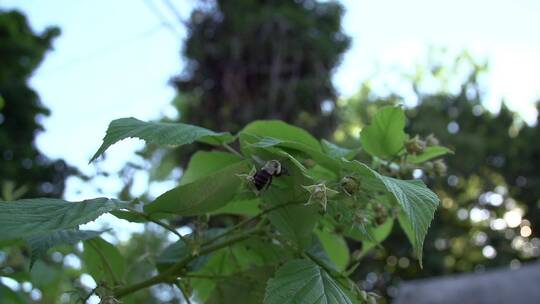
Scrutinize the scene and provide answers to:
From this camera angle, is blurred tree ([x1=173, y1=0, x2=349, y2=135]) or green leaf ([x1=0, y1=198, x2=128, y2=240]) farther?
blurred tree ([x1=173, y1=0, x2=349, y2=135])

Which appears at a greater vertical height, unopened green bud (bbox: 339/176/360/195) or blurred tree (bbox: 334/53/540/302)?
unopened green bud (bbox: 339/176/360/195)

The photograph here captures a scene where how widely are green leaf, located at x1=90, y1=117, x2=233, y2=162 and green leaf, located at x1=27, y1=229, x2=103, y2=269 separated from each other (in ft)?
Answer: 0.21

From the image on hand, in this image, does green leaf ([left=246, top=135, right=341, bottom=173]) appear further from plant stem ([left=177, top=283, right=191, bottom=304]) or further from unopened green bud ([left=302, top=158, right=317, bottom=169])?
plant stem ([left=177, top=283, right=191, bottom=304])

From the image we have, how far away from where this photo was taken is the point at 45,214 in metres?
0.37

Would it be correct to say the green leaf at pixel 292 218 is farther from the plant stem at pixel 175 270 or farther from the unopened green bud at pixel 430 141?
the unopened green bud at pixel 430 141

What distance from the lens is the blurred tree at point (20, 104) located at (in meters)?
3.63

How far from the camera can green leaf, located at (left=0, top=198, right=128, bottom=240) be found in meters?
0.34

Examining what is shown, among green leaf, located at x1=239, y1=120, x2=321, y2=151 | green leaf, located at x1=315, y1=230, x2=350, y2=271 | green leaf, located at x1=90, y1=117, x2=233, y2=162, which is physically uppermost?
green leaf, located at x1=90, y1=117, x2=233, y2=162

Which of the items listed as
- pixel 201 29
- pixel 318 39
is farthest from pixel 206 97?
pixel 318 39

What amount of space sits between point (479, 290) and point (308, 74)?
2.11 m

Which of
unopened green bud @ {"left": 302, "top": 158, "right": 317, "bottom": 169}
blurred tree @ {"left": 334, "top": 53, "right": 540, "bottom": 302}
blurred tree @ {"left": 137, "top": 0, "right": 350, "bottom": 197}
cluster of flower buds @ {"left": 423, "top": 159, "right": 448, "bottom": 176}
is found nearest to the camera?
unopened green bud @ {"left": 302, "top": 158, "right": 317, "bottom": 169}

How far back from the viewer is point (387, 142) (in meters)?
0.51

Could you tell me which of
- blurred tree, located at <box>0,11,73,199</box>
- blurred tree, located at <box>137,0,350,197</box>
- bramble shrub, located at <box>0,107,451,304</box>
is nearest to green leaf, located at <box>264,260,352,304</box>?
bramble shrub, located at <box>0,107,451,304</box>

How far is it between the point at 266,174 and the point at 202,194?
0.05 metres
